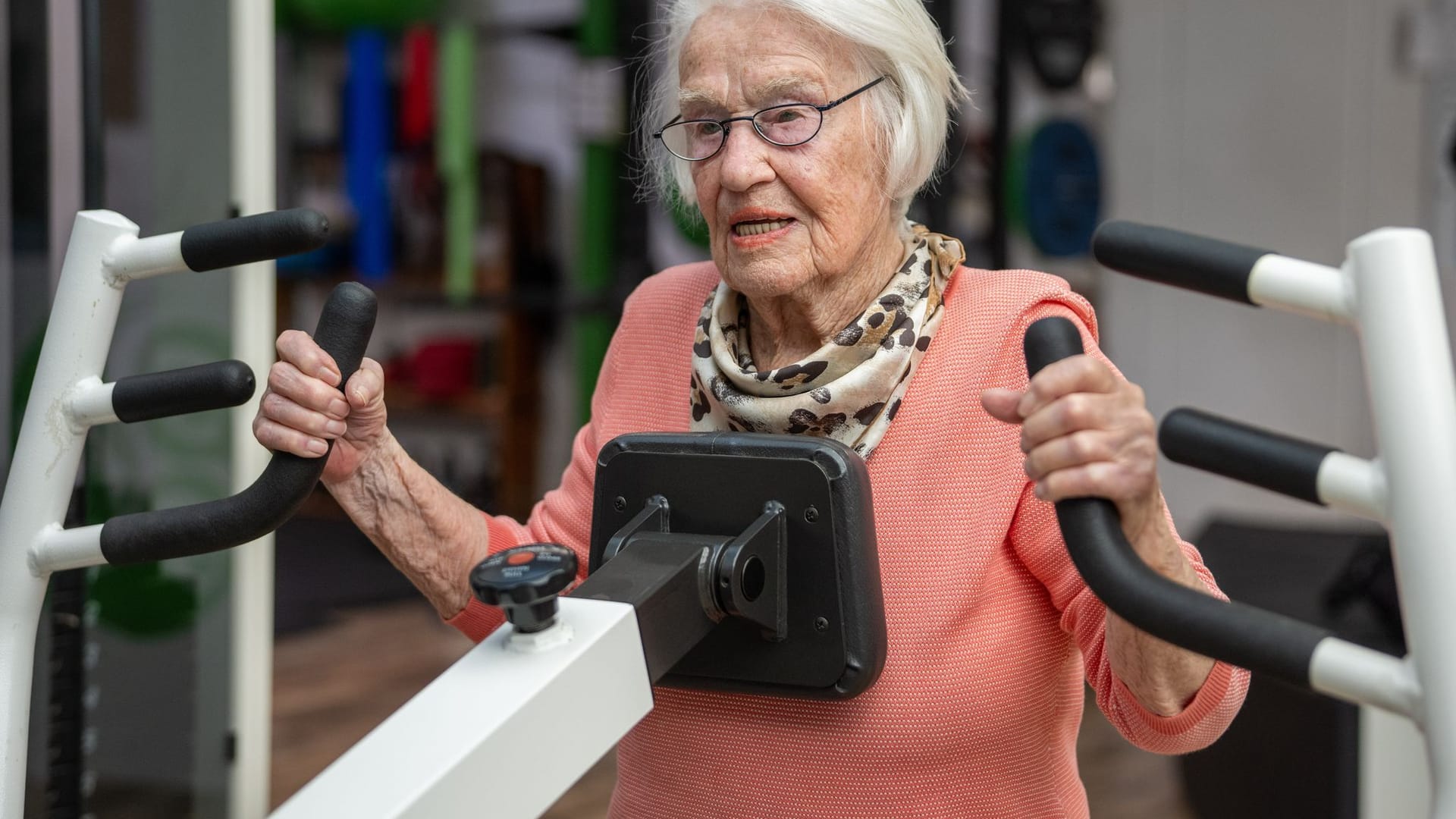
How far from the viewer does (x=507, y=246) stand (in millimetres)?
4977

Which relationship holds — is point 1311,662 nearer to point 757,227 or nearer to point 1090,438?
point 1090,438

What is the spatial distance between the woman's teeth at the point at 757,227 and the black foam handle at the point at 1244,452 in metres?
0.51

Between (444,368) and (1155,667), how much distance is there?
4.45 meters

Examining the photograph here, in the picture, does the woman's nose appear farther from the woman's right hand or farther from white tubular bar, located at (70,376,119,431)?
white tubular bar, located at (70,376,119,431)

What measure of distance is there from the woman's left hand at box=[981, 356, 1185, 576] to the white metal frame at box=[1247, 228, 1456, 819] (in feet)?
0.41

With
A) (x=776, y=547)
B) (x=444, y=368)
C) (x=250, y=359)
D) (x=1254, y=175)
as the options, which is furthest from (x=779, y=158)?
(x=444, y=368)

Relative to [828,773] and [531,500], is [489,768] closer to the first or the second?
[828,773]

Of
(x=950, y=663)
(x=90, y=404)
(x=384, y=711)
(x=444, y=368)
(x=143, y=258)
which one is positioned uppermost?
(x=143, y=258)

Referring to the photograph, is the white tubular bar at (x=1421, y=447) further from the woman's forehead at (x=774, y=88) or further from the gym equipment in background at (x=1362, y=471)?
the woman's forehead at (x=774, y=88)

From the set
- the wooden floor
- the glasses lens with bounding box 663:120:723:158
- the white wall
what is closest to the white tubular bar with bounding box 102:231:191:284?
the glasses lens with bounding box 663:120:723:158

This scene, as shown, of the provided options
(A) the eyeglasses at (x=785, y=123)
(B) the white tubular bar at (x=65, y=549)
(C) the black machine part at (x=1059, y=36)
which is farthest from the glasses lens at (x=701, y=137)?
(C) the black machine part at (x=1059, y=36)

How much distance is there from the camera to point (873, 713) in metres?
1.10

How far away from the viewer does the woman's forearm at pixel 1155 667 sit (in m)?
0.94

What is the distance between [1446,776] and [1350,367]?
389 cm
